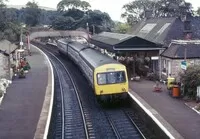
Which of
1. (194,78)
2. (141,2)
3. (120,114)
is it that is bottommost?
(120,114)

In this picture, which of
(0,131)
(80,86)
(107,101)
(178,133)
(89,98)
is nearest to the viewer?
(178,133)

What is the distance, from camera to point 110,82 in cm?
2108

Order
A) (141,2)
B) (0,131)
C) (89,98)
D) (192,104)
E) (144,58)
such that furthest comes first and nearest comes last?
1. (141,2)
2. (144,58)
3. (89,98)
4. (192,104)
5. (0,131)

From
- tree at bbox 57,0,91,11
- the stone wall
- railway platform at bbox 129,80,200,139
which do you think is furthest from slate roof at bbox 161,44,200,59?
tree at bbox 57,0,91,11

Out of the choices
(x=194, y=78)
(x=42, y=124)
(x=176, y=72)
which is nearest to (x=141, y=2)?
(x=176, y=72)

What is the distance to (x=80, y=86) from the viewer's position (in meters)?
29.7

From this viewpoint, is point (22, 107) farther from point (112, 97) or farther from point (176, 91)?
point (176, 91)

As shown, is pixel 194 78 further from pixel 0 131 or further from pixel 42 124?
pixel 0 131

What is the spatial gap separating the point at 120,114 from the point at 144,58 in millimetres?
12923

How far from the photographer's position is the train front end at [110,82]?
68.9 ft

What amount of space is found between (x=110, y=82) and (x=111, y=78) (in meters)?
0.25

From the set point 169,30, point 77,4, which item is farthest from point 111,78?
point 77,4

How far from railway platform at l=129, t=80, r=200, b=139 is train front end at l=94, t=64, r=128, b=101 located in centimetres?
148

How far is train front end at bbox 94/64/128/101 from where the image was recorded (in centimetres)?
2100
